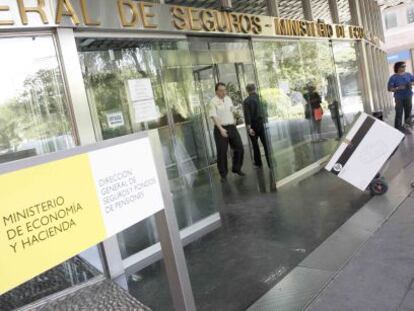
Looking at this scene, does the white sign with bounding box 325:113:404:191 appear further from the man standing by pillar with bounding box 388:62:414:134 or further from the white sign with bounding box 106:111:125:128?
the man standing by pillar with bounding box 388:62:414:134

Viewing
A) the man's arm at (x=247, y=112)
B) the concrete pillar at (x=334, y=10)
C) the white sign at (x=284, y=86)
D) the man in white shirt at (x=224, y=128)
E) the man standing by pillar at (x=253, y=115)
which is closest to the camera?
the white sign at (x=284, y=86)

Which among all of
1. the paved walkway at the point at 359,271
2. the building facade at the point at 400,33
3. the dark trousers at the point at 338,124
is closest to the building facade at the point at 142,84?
the dark trousers at the point at 338,124

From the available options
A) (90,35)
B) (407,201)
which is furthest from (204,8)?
(407,201)

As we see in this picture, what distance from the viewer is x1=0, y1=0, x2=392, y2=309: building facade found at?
10.7ft

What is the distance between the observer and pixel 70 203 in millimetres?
1346

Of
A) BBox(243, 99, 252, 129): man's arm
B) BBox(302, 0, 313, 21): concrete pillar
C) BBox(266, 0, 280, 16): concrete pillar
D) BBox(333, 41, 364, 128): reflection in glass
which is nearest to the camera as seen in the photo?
BBox(266, 0, 280, 16): concrete pillar

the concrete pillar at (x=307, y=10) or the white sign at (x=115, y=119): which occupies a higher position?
the concrete pillar at (x=307, y=10)

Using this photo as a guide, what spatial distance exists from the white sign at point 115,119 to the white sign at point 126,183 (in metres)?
2.25

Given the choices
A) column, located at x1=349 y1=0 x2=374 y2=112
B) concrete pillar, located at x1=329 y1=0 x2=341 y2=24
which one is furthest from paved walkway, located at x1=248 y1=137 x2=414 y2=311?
column, located at x1=349 y1=0 x2=374 y2=112

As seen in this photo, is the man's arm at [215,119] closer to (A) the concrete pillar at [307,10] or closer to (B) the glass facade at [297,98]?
(B) the glass facade at [297,98]

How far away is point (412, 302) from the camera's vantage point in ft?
8.21

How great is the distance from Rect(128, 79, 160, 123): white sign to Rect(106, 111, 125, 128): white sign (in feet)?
0.59

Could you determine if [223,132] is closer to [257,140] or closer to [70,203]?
[257,140]

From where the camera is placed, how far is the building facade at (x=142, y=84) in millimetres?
3256
